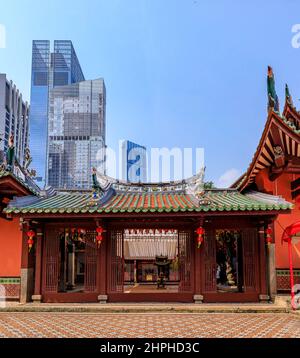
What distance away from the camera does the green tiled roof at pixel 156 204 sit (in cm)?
1152

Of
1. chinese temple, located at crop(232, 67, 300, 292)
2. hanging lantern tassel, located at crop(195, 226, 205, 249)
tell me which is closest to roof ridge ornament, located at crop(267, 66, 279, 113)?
chinese temple, located at crop(232, 67, 300, 292)

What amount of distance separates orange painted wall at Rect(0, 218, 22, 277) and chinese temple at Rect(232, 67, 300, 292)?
805 centimetres

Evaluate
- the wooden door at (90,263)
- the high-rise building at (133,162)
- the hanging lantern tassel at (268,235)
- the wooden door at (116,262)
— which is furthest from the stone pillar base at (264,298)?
the high-rise building at (133,162)

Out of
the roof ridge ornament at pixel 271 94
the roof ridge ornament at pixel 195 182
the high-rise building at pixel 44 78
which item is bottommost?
the roof ridge ornament at pixel 195 182

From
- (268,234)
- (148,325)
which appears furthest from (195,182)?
(148,325)

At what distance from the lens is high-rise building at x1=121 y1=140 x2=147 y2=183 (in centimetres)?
3650

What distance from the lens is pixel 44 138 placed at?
108938mm

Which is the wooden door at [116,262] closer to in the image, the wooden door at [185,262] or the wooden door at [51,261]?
the wooden door at [51,261]

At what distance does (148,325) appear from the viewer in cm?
923

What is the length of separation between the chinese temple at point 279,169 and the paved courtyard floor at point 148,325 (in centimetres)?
222

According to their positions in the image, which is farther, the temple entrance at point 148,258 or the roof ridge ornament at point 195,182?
the temple entrance at point 148,258

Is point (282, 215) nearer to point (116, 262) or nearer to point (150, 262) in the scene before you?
point (116, 262)

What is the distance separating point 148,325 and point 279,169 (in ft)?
20.6
